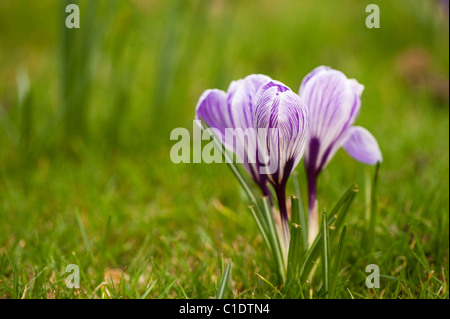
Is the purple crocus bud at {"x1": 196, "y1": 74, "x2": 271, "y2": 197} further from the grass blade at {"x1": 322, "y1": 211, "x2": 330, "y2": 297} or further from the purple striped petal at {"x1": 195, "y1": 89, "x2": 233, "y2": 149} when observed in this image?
the grass blade at {"x1": 322, "y1": 211, "x2": 330, "y2": 297}

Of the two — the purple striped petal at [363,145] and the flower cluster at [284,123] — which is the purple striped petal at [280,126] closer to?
the flower cluster at [284,123]

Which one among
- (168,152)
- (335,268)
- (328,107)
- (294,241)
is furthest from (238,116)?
(168,152)

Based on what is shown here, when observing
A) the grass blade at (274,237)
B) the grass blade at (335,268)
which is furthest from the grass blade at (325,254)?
the grass blade at (274,237)

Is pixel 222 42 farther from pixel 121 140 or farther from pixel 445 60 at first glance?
pixel 445 60

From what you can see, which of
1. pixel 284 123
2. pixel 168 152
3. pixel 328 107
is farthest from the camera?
pixel 168 152

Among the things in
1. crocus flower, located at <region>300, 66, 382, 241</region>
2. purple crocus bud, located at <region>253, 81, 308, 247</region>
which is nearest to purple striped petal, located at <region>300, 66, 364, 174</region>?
crocus flower, located at <region>300, 66, 382, 241</region>

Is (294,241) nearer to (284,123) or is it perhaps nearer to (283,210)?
(283,210)
